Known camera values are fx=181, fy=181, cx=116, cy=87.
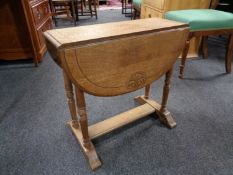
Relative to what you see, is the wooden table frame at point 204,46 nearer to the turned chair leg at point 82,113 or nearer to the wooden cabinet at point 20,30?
the turned chair leg at point 82,113

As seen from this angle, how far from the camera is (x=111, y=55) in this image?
2.79 feet

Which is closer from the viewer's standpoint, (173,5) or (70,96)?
(70,96)

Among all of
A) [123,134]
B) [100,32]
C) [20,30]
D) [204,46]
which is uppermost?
[100,32]

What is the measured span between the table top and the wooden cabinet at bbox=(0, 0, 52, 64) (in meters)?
1.42

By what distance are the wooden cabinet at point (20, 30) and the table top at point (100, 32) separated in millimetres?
1420

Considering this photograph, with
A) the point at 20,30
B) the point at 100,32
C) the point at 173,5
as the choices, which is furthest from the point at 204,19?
the point at 20,30

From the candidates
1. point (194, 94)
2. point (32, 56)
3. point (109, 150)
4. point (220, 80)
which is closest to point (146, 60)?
point (109, 150)

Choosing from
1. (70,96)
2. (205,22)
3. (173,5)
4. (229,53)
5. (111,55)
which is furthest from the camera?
(173,5)

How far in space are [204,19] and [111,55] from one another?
1217 millimetres

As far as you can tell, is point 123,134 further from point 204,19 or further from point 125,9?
point 125,9

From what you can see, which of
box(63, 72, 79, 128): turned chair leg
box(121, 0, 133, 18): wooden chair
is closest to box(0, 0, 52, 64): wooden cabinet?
box(63, 72, 79, 128): turned chair leg

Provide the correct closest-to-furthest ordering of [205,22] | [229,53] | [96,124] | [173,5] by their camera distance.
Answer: [96,124]
[205,22]
[229,53]
[173,5]

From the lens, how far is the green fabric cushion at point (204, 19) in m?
1.61

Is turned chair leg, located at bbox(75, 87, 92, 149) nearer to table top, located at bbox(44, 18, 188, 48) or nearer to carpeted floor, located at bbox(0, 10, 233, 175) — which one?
carpeted floor, located at bbox(0, 10, 233, 175)
